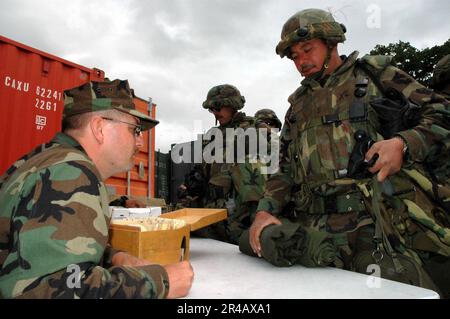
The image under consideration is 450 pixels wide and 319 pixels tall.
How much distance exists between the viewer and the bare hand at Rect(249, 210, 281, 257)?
1.72 m

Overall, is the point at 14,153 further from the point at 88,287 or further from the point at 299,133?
the point at 88,287

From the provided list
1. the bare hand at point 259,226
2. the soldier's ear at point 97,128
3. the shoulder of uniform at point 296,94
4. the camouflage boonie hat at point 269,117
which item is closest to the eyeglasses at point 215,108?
the camouflage boonie hat at point 269,117

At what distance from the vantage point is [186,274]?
3.77 feet

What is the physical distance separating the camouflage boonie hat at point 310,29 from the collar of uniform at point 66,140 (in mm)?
1474

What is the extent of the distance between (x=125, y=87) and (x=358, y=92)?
50.1 inches

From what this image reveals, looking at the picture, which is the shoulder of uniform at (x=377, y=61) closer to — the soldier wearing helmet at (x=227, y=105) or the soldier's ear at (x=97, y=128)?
the soldier's ear at (x=97, y=128)

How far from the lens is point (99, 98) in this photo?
133 centimetres

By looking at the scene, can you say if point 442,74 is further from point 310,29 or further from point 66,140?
point 66,140

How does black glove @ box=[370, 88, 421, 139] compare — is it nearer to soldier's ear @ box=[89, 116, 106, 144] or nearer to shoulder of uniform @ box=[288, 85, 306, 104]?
shoulder of uniform @ box=[288, 85, 306, 104]

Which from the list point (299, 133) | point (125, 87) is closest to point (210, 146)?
point (299, 133)

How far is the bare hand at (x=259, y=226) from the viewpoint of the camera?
1.72 m

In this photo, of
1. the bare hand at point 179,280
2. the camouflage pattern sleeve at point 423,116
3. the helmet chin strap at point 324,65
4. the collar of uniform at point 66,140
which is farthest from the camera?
the helmet chin strap at point 324,65

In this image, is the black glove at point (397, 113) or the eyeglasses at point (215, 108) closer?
the black glove at point (397, 113)

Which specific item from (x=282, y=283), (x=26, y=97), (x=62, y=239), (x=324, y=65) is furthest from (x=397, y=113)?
(x=26, y=97)
